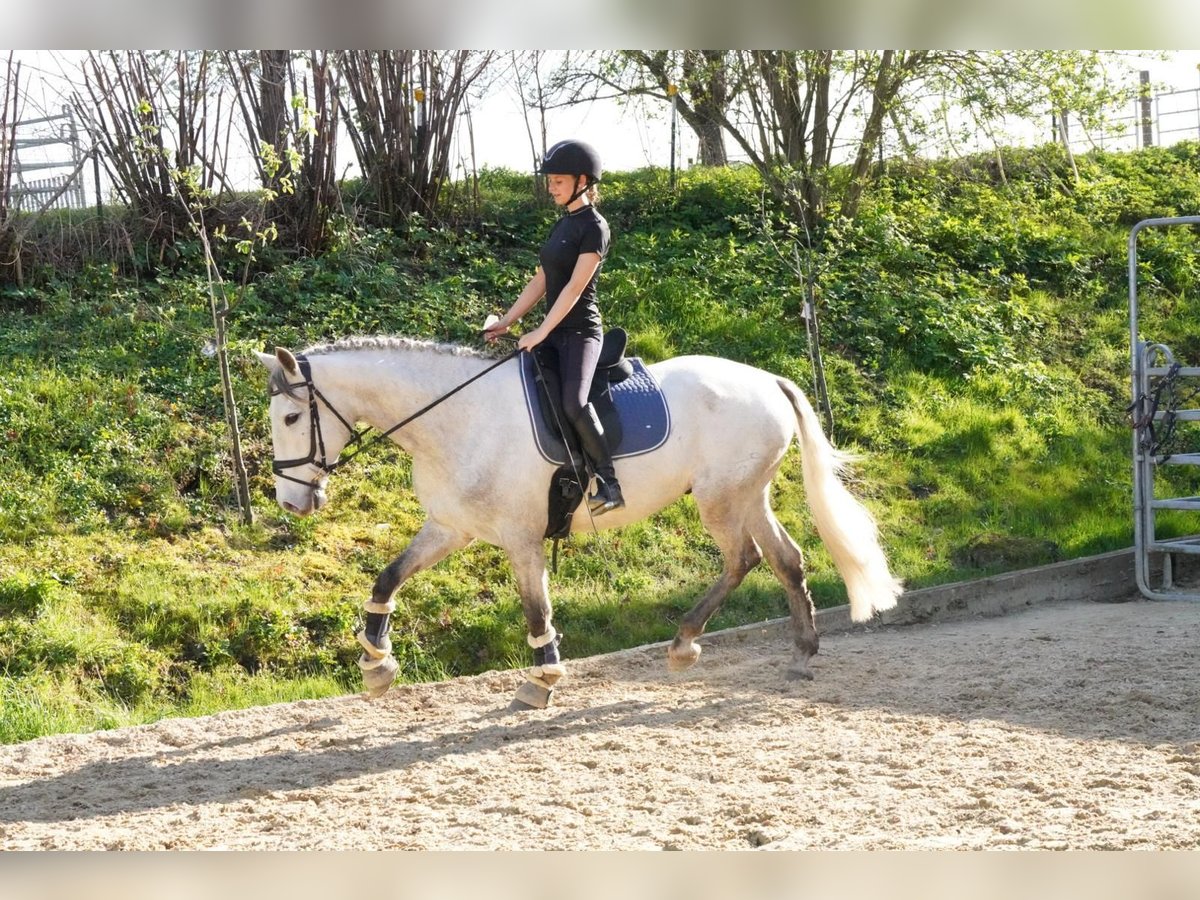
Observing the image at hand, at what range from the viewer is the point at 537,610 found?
20.5ft

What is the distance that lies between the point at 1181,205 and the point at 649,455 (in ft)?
40.4

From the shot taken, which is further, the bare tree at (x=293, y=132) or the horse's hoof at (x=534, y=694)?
the bare tree at (x=293, y=132)

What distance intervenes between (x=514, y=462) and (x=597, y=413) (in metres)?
0.52

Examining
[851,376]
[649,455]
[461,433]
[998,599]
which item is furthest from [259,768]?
[851,376]

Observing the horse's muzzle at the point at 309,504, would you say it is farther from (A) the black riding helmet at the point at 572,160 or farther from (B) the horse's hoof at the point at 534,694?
(A) the black riding helmet at the point at 572,160

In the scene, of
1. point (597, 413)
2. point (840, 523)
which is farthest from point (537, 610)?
point (840, 523)

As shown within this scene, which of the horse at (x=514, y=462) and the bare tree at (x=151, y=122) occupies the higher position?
the bare tree at (x=151, y=122)

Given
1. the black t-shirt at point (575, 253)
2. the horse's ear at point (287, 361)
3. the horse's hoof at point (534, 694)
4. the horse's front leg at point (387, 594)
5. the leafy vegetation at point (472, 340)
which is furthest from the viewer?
the leafy vegetation at point (472, 340)

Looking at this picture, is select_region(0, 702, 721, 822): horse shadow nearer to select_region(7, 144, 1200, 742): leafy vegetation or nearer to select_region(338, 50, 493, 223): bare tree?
select_region(7, 144, 1200, 742): leafy vegetation

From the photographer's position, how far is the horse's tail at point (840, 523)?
703cm

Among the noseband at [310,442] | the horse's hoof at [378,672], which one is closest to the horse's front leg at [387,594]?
the horse's hoof at [378,672]

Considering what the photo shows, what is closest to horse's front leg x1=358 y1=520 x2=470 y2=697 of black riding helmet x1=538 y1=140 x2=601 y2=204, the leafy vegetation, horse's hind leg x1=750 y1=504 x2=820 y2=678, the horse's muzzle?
the horse's muzzle

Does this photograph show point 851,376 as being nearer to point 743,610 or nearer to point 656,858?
point 743,610

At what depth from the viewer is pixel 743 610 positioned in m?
8.42
